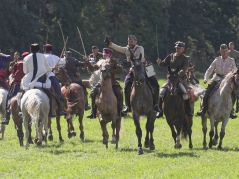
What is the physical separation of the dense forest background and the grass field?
99.0 ft

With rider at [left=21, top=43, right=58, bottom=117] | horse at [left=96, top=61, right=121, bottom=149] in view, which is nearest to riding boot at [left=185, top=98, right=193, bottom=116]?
horse at [left=96, top=61, right=121, bottom=149]

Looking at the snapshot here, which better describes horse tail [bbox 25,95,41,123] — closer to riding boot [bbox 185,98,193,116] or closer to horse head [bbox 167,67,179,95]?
horse head [bbox 167,67,179,95]

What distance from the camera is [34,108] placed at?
1410 centimetres

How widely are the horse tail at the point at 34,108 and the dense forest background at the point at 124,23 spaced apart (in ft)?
103

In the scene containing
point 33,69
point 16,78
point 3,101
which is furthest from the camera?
point 3,101

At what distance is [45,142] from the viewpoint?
55.5 feet

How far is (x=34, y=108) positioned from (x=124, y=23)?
155 ft

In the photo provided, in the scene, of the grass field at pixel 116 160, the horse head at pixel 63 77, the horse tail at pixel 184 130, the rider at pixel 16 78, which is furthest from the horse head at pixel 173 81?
the horse head at pixel 63 77

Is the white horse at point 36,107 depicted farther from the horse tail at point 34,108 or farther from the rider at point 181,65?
the rider at point 181,65

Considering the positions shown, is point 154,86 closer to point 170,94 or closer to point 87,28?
point 170,94

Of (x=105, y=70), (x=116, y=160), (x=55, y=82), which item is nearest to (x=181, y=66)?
(x=105, y=70)

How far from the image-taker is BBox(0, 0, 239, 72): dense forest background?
164 ft

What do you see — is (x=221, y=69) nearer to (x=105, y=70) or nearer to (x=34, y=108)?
(x=105, y=70)

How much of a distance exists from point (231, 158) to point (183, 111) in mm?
2555
